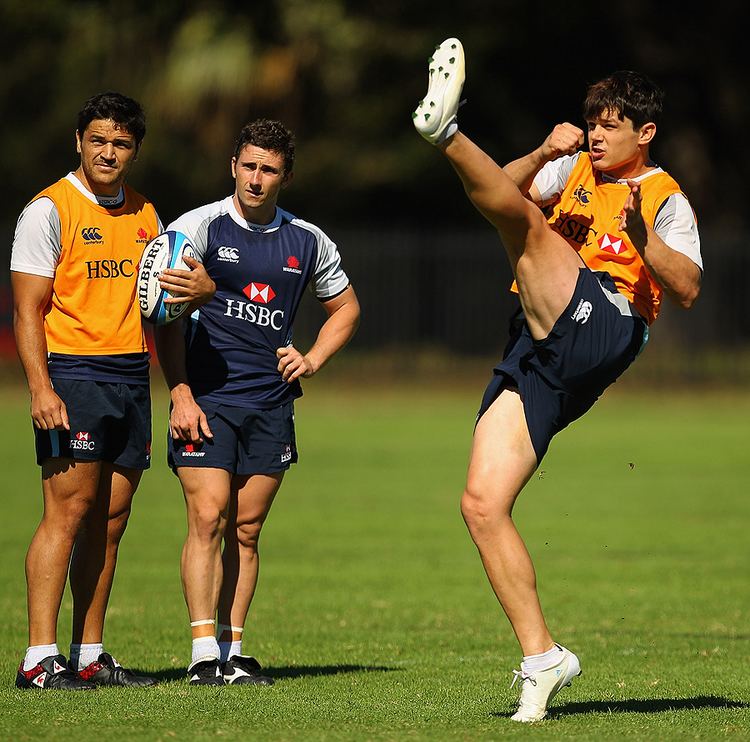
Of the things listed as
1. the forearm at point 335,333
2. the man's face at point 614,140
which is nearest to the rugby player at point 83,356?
the forearm at point 335,333

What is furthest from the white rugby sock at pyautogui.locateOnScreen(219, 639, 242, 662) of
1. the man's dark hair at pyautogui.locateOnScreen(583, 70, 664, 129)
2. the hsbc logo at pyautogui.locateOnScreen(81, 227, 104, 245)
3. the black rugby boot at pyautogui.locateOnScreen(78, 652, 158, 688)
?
the man's dark hair at pyautogui.locateOnScreen(583, 70, 664, 129)

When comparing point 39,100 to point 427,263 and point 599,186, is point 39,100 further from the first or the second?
point 599,186

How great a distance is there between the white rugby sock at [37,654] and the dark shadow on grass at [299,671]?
0.59m

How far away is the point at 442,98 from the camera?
5.45 metres

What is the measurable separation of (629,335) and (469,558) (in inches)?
238

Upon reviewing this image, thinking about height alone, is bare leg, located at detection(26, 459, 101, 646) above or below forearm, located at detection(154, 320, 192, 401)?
below

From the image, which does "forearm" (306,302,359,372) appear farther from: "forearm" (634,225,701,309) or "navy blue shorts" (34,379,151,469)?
"forearm" (634,225,701,309)

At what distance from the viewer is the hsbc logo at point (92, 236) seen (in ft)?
21.7

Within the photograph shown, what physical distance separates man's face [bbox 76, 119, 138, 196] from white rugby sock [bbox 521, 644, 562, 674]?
9.54ft

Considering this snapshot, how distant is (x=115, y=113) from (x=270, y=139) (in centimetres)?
74

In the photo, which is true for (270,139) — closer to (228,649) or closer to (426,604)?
(228,649)

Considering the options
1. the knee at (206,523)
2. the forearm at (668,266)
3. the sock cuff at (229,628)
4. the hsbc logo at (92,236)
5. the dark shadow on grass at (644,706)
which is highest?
the hsbc logo at (92,236)

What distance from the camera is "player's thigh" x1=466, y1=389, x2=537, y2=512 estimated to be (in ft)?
19.2

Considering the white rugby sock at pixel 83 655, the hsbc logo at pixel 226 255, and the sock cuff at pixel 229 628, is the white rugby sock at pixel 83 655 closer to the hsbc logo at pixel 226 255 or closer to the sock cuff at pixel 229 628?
the sock cuff at pixel 229 628
